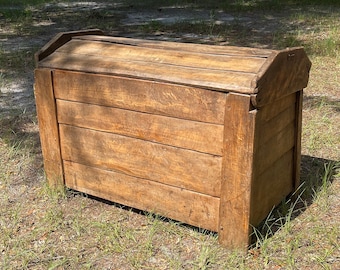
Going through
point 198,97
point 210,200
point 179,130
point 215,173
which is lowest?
point 210,200

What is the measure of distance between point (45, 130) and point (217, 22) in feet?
23.0

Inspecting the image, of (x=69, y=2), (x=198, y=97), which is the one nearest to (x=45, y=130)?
(x=198, y=97)

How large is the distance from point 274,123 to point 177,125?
0.53 meters

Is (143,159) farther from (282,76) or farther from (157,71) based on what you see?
(282,76)

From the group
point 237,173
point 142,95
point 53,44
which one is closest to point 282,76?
point 237,173

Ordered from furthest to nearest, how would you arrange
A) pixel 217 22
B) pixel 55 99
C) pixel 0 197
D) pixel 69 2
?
pixel 69 2 → pixel 217 22 → pixel 0 197 → pixel 55 99

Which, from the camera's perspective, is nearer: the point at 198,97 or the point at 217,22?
the point at 198,97

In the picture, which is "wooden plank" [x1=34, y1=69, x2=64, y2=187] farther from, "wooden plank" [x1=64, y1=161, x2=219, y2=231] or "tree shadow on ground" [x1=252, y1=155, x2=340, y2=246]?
"tree shadow on ground" [x1=252, y1=155, x2=340, y2=246]

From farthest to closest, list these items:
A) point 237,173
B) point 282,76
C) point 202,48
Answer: point 202,48 → point 282,76 → point 237,173

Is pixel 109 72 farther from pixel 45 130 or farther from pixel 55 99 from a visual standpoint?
pixel 45 130

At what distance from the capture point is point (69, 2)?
13.6 meters

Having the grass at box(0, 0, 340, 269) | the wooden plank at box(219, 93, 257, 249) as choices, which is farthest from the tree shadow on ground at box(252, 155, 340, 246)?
the wooden plank at box(219, 93, 257, 249)

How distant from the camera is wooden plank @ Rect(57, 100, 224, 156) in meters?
2.56

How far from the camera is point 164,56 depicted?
110 inches
